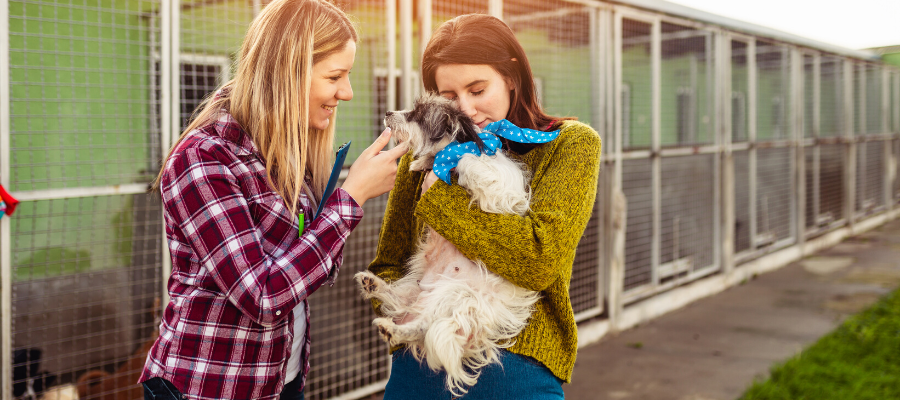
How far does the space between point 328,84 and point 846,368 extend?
14.2 feet

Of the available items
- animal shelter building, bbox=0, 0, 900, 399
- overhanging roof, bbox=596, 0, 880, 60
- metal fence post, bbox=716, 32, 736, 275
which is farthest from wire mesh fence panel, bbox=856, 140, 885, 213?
metal fence post, bbox=716, 32, 736, 275

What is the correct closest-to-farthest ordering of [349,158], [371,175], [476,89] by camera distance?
[371,175] → [476,89] → [349,158]

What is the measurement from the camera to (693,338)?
5.35 metres

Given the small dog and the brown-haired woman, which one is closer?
the brown-haired woman

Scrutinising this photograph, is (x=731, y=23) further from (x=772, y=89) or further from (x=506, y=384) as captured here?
(x=772, y=89)

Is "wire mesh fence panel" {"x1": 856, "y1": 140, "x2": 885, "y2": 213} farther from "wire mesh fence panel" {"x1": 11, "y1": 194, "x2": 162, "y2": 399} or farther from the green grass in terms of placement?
"wire mesh fence panel" {"x1": 11, "y1": 194, "x2": 162, "y2": 399}

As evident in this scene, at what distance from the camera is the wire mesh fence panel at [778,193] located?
8375mm

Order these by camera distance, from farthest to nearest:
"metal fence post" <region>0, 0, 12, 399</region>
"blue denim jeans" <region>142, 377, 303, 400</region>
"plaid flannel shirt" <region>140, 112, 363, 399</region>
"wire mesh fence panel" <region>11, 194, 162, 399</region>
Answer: "wire mesh fence panel" <region>11, 194, 162, 399</region> → "metal fence post" <region>0, 0, 12, 399</region> → "blue denim jeans" <region>142, 377, 303, 400</region> → "plaid flannel shirt" <region>140, 112, 363, 399</region>

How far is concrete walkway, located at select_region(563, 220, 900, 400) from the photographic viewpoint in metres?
4.35

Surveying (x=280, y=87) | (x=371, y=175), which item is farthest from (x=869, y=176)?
(x=280, y=87)

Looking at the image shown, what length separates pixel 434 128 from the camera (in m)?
1.78

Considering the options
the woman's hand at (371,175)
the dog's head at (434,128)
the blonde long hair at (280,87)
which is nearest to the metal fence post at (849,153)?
the dog's head at (434,128)

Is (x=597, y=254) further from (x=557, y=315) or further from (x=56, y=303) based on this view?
(x=56, y=303)

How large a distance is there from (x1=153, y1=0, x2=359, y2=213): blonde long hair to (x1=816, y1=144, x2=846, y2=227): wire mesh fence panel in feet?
32.3
